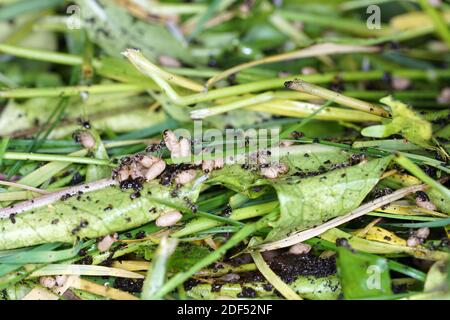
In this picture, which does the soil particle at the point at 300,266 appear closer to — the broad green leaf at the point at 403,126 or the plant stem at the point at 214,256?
the plant stem at the point at 214,256

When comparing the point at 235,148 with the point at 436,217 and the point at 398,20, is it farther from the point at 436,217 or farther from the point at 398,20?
the point at 398,20

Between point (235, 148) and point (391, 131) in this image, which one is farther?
point (235, 148)

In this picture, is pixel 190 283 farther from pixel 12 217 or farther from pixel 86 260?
pixel 12 217

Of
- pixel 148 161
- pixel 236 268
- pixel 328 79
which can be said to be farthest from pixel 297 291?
pixel 328 79

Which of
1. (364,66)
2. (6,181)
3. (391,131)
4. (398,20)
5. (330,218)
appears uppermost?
(398,20)

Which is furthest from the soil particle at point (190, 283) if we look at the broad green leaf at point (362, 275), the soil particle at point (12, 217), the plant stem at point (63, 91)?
the plant stem at point (63, 91)

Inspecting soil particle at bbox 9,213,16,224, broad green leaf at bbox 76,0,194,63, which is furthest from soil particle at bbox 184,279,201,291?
broad green leaf at bbox 76,0,194,63

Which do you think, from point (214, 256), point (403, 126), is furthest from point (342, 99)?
point (214, 256)
